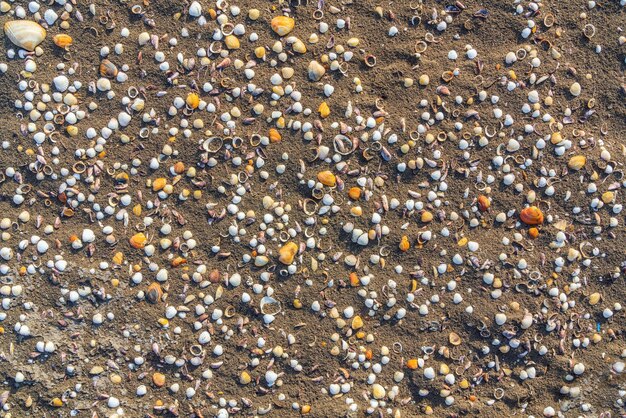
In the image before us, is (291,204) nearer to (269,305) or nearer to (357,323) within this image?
(269,305)

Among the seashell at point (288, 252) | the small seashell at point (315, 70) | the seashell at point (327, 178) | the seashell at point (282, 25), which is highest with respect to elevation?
the seashell at point (282, 25)

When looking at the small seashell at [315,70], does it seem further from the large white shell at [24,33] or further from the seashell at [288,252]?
the large white shell at [24,33]

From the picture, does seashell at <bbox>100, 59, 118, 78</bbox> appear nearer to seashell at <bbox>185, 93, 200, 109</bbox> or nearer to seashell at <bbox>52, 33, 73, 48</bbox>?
seashell at <bbox>52, 33, 73, 48</bbox>

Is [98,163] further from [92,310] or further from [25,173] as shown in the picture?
[92,310]

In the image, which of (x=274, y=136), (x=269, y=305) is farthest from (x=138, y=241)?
(x=274, y=136)

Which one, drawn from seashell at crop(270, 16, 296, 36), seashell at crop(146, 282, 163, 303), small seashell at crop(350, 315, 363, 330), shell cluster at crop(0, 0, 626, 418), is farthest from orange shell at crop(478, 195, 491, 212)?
seashell at crop(146, 282, 163, 303)

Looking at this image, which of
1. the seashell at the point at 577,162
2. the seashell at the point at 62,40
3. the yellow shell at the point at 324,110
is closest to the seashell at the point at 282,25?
the yellow shell at the point at 324,110
